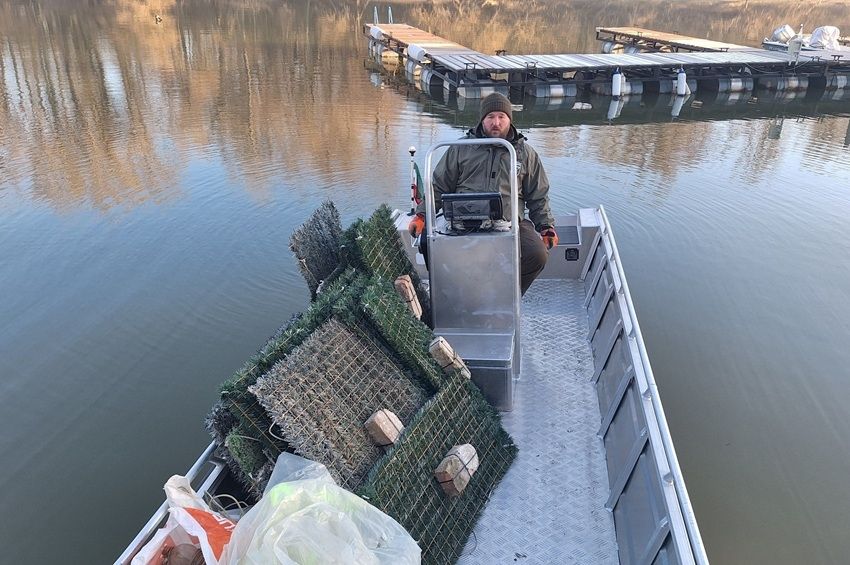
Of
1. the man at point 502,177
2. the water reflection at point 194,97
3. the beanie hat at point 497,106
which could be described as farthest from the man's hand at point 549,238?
the water reflection at point 194,97

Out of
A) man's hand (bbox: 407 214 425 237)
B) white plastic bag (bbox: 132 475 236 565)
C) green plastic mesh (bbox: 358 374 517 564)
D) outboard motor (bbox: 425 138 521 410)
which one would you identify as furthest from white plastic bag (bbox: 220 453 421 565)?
man's hand (bbox: 407 214 425 237)

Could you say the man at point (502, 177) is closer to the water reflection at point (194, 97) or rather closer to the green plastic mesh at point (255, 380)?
the green plastic mesh at point (255, 380)

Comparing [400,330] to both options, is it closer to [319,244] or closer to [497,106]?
[319,244]

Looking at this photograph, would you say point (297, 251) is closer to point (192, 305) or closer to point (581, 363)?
point (581, 363)

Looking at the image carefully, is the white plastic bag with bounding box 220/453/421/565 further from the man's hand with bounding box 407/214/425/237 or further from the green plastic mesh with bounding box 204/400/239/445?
the man's hand with bounding box 407/214/425/237

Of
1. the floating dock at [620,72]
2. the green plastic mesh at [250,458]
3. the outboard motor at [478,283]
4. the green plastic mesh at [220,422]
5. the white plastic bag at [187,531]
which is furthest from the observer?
the floating dock at [620,72]

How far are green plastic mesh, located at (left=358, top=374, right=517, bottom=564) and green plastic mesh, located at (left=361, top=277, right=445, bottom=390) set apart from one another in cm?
15

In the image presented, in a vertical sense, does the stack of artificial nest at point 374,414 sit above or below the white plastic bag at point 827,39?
below

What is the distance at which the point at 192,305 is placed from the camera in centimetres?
668

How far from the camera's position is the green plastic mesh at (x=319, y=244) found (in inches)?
153

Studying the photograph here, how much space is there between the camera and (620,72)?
18.8 metres

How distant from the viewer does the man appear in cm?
391

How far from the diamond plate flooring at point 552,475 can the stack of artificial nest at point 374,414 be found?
0.14m

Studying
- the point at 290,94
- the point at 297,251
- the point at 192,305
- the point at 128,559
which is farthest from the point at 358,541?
the point at 290,94
